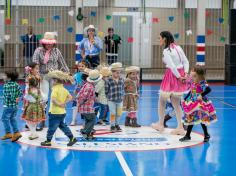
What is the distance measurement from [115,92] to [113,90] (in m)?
0.05

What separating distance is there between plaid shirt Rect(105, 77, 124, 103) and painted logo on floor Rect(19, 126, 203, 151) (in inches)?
21.8

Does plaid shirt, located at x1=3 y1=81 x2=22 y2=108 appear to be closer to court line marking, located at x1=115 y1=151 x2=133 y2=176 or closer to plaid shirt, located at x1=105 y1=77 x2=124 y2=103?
plaid shirt, located at x1=105 y1=77 x2=124 y2=103

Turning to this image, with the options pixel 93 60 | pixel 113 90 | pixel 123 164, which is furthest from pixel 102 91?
pixel 93 60

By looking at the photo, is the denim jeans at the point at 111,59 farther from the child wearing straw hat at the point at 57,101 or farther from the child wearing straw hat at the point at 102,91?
the child wearing straw hat at the point at 57,101

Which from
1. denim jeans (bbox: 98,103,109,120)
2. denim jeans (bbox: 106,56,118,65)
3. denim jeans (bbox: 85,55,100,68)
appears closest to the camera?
denim jeans (bbox: 98,103,109,120)

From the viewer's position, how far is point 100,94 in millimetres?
8812

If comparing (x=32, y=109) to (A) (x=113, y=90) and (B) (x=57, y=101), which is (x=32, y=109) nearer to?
(B) (x=57, y=101)

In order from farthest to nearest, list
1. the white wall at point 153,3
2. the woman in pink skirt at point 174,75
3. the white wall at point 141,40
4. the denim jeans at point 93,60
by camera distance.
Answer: the white wall at point 141,40 < the white wall at point 153,3 < the denim jeans at point 93,60 < the woman in pink skirt at point 174,75

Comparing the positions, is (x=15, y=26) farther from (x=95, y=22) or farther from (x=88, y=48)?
(x=88, y=48)

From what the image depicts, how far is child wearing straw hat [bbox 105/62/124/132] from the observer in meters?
8.59

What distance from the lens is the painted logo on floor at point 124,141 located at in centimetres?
743

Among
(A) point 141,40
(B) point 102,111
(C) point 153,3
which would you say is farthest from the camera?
(A) point 141,40

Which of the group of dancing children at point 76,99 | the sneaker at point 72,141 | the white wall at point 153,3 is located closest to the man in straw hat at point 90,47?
the group of dancing children at point 76,99

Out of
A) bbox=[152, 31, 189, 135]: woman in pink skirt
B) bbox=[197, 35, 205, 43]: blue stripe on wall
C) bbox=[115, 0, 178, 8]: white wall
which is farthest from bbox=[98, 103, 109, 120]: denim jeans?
bbox=[115, 0, 178, 8]: white wall
